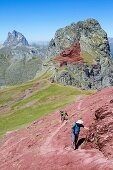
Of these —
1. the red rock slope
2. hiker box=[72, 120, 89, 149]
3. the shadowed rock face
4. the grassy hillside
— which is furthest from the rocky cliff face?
hiker box=[72, 120, 89, 149]

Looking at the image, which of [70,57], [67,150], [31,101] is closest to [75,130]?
[67,150]

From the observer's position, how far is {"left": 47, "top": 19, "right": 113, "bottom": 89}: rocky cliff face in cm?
11875

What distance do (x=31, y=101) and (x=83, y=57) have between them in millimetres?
42545

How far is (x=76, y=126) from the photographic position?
1281 inches

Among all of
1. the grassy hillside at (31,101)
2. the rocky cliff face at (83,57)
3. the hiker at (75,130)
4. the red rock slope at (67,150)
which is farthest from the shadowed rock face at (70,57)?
the hiker at (75,130)

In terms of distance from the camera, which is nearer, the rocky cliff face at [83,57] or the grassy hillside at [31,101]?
the grassy hillside at [31,101]

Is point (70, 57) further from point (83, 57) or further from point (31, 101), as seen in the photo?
point (31, 101)

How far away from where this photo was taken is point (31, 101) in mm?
94875

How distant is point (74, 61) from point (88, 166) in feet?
320

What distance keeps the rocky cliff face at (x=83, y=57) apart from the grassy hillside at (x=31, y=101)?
9.71 metres

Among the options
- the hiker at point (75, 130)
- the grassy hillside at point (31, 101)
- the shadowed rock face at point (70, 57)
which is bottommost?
the grassy hillside at point (31, 101)

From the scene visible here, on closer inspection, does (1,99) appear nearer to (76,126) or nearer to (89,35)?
(89,35)

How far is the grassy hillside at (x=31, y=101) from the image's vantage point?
76.8 m

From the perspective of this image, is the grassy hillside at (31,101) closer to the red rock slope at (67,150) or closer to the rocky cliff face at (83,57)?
the rocky cliff face at (83,57)
